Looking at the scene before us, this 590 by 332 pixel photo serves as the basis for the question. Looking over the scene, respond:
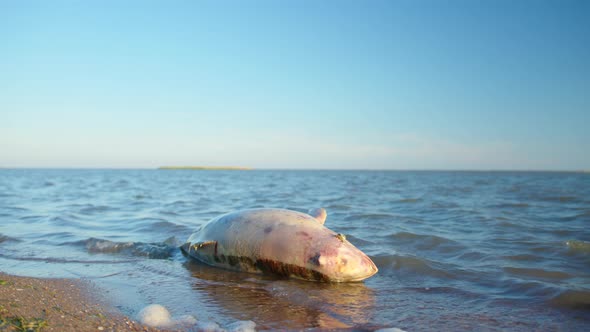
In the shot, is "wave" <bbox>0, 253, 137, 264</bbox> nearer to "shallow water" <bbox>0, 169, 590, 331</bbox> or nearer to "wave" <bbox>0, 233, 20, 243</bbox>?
"shallow water" <bbox>0, 169, 590, 331</bbox>

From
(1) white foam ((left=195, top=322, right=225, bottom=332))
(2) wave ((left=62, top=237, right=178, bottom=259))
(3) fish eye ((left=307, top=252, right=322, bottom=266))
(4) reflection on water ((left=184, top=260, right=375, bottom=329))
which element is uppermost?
(3) fish eye ((left=307, top=252, right=322, bottom=266))

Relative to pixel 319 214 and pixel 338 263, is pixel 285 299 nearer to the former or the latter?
pixel 338 263

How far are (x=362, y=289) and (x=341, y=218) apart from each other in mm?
5812

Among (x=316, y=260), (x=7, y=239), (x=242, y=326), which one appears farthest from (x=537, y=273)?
(x=7, y=239)

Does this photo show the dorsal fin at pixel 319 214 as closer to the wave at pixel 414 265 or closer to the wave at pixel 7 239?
the wave at pixel 414 265

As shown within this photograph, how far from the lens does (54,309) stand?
3.71 metres

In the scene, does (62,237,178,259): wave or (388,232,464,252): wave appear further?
(388,232,464,252): wave

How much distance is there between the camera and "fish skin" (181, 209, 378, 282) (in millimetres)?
5059

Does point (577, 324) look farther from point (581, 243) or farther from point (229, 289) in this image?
point (581, 243)

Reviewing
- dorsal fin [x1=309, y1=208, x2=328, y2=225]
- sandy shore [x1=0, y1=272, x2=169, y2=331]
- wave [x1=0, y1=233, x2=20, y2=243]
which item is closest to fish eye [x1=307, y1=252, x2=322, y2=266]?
dorsal fin [x1=309, y1=208, x2=328, y2=225]

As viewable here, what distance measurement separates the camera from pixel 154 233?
8.73m

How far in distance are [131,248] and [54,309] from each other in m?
3.41

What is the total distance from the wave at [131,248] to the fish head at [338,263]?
2785 mm

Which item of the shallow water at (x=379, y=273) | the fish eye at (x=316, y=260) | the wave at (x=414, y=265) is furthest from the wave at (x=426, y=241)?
the fish eye at (x=316, y=260)
